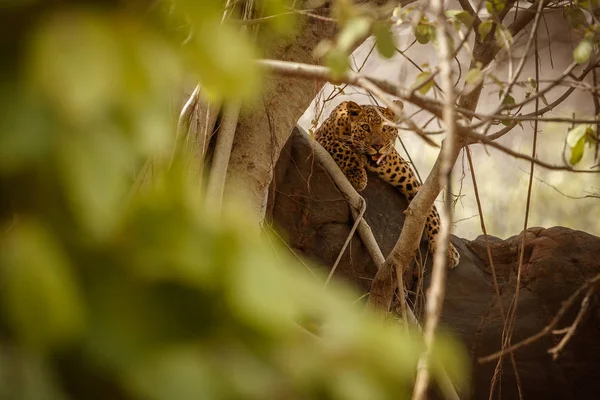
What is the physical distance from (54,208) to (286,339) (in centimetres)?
14

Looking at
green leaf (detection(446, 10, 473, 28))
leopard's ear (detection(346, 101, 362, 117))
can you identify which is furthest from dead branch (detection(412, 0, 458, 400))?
leopard's ear (detection(346, 101, 362, 117))

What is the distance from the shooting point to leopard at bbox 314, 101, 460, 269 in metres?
4.20

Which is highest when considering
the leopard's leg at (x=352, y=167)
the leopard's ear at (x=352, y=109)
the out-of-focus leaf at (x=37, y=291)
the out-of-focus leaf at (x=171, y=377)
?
the leopard's ear at (x=352, y=109)

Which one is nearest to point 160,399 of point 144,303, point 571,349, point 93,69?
point 144,303

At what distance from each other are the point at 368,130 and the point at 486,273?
3.85 ft

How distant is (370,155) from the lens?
434 centimetres

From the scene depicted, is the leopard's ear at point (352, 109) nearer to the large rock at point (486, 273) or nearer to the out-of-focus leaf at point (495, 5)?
the large rock at point (486, 273)

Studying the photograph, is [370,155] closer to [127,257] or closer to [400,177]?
[400,177]

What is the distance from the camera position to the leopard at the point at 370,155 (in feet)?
13.8

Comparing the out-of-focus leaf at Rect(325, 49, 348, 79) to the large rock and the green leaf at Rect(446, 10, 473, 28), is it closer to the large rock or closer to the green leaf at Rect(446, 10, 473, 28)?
the green leaf at Rect(446, 10, 473, 28)

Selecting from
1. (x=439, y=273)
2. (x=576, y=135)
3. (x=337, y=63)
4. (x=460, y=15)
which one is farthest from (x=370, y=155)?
(x=439, y=273)

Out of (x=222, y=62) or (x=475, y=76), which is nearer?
(x=222, y=62)

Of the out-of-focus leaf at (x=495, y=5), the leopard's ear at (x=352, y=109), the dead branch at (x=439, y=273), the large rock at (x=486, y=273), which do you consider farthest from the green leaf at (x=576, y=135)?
the leopard's ear at (x=352, y=109)

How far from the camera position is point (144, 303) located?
1.14ft
